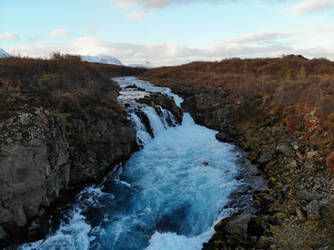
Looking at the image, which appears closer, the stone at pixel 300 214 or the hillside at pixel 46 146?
the hillside at pixel 46 146

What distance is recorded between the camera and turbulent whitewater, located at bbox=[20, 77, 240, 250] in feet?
26.9

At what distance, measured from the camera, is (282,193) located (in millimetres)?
9969

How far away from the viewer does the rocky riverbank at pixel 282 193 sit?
285 inches

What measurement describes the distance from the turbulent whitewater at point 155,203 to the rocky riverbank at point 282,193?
52.1 inches

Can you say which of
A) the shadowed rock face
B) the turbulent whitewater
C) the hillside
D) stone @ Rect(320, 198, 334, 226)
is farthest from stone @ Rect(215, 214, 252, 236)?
the shadowed rock face

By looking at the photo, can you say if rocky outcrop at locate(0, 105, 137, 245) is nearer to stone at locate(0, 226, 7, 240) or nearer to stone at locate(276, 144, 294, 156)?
stone at locate(0, 226, 7, 240)

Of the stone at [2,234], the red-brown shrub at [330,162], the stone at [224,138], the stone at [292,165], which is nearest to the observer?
the stone at [2,234]

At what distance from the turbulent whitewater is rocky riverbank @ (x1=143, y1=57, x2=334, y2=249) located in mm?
1323

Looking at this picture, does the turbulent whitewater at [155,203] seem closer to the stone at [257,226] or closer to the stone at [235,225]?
the stone at [235,225]

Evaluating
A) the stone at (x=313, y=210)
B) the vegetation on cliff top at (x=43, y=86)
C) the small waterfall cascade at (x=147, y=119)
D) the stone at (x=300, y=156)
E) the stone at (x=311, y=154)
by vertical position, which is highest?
the vegetation on cliff top at (x=43, y=86)

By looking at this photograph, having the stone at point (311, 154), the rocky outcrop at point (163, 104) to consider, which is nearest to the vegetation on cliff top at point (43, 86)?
the rocky outcrop at point (163, 104)

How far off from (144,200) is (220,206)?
3.72m

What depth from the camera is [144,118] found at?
62.5 feet

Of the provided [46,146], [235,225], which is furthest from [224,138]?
[46,146]
